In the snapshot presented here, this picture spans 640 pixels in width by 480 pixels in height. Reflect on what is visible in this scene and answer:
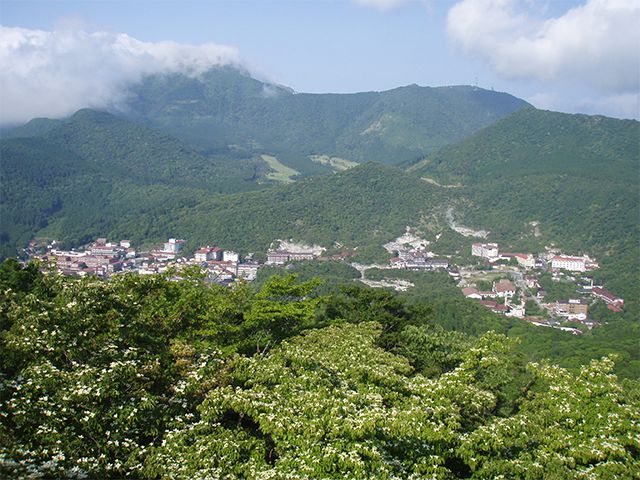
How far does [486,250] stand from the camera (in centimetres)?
8238

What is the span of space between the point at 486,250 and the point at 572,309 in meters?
25.7

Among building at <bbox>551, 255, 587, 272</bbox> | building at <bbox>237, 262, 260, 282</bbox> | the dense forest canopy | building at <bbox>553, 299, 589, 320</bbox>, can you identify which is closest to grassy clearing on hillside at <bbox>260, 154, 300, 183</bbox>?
building at <bbox>237, 262, 260, 282</bbox>

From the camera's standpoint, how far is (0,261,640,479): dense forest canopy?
24.1 ft

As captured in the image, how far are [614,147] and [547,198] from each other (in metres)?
27.5

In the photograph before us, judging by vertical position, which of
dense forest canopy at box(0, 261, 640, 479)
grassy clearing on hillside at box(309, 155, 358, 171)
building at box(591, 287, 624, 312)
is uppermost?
grassy clearing on hillside at box(309, 155, 358, 171)

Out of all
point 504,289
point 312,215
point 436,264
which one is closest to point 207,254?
point 312,215

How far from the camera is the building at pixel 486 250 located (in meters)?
81.3

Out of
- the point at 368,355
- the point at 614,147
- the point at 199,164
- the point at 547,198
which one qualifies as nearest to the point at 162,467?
the point at 368,355

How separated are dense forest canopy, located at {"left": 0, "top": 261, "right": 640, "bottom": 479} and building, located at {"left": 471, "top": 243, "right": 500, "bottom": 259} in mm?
72053

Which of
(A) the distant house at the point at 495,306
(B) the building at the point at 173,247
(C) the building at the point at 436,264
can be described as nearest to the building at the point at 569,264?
(C) the building at the point at 436,264

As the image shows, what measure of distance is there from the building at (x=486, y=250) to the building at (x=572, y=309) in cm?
2254

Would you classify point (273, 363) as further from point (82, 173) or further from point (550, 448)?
point (82, 173)

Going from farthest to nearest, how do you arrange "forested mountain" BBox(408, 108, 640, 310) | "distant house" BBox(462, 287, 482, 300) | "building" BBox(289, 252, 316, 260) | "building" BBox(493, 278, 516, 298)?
"forested mountain" BBox(408, 108, 640, 310) → "building" BBox(289, 252, 316, 260) → "building" BBox(493, 278, 516, 298) → "distant house" BBox(462, 287, 482, 300)

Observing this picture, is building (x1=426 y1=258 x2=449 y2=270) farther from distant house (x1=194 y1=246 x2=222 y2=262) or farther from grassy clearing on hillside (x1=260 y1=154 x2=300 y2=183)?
grassy clearing on hillside (x1=260 y1=154 x2=300 y2=183)
